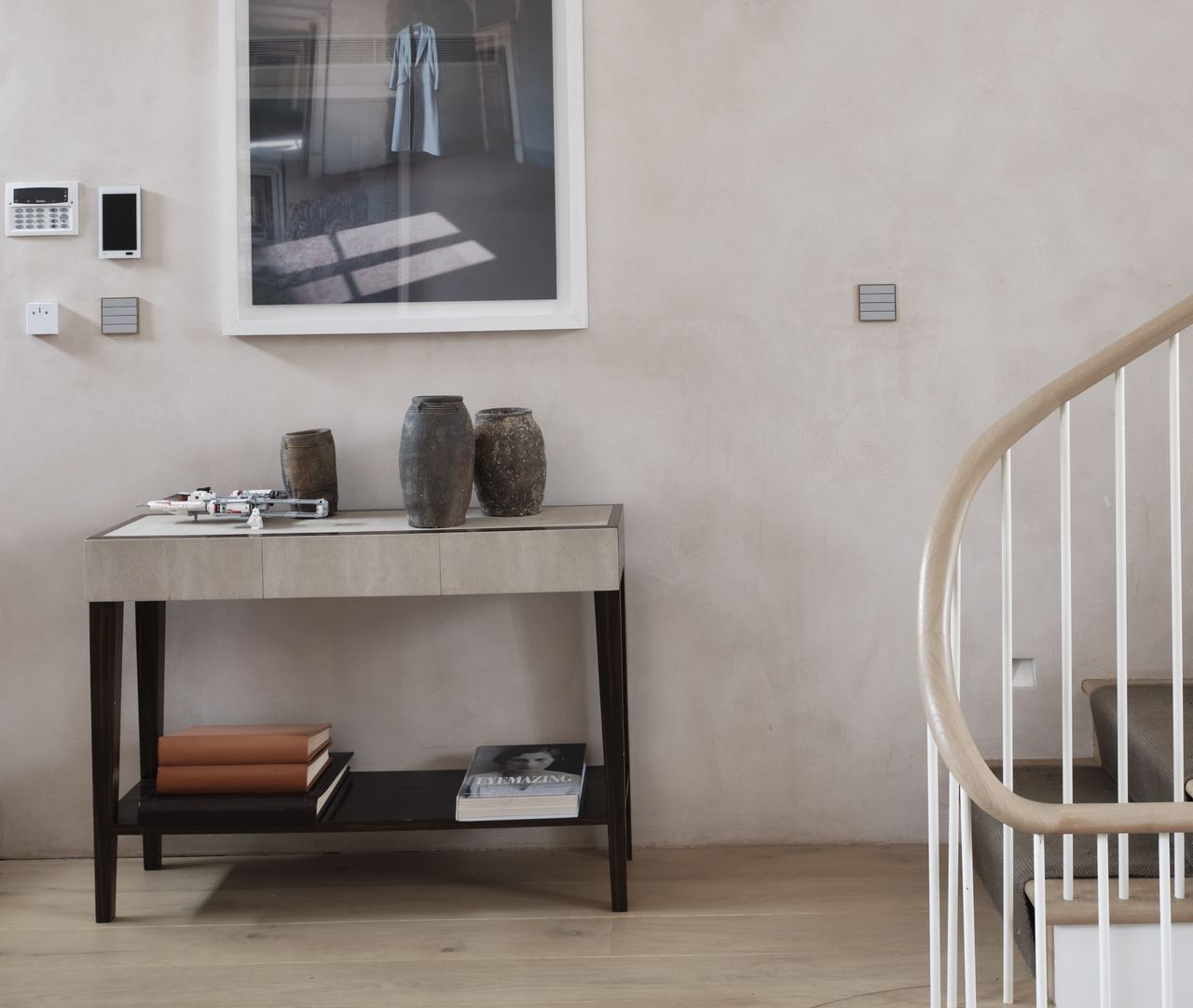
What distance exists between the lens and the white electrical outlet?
2717mm

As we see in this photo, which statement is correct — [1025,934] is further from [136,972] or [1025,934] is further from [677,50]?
[677,50]

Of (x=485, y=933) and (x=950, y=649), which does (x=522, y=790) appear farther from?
(x=950, y=649)

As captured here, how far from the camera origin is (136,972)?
2.24 m

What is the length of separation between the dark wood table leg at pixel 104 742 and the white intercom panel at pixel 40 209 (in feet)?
3.21

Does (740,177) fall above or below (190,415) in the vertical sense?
above

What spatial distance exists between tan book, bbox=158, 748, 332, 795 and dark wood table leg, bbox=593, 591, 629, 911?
0.68 metres

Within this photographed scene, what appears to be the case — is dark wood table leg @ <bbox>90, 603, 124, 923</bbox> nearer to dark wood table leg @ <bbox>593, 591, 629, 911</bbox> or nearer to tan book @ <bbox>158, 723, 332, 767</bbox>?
tan book @ <bbox>158, 723, 332, 767</bbox>

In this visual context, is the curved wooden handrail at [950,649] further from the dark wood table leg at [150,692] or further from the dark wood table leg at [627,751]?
the dark wood table leg at [150,692]

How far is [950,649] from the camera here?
64.4 inches

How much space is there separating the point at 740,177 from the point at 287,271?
1134 millimetres

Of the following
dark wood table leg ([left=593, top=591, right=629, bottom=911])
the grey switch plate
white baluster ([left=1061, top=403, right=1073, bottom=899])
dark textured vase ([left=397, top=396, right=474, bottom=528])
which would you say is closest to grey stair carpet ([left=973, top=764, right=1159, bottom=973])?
white baluster ([left=1061, top=403, right=1073, bottom=899])

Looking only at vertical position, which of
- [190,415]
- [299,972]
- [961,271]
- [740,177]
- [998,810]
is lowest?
[299,972]

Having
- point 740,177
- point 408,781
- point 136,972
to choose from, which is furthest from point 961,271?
point 136,972

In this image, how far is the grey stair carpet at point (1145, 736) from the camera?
215cm
